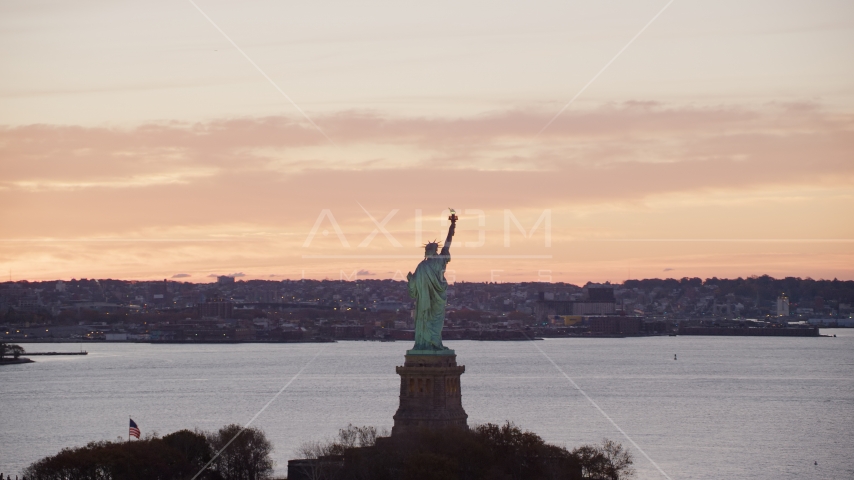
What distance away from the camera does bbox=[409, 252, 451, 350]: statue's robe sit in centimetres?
2766

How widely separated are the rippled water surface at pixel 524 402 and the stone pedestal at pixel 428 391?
17183mm

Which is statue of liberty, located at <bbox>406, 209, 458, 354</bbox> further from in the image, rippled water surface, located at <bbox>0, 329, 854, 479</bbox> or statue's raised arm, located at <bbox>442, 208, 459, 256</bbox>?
rippled water surface, located at <bbox>0, 329, 854, 479</bbox>

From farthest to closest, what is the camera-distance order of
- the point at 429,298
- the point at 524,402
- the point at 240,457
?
the point at 524,402, the point at 240,457, the point at 429,298

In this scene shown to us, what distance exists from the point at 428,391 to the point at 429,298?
72.1 inches

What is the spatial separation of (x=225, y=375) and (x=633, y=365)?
3801cm

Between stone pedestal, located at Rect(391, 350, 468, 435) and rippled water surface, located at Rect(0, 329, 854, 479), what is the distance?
17.2 meters

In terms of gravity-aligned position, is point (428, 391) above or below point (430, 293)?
below

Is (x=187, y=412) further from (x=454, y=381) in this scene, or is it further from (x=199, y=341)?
(x=199, y=341)

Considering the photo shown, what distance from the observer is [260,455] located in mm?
35656

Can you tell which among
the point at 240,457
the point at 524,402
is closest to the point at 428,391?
the point at 240,457

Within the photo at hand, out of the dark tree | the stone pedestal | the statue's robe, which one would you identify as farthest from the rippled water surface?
the statue's robe

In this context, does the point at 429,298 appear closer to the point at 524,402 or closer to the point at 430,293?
the point at 430,293

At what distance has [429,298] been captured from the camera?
91.1 feet

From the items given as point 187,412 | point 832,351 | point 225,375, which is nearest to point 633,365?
point 225,375
